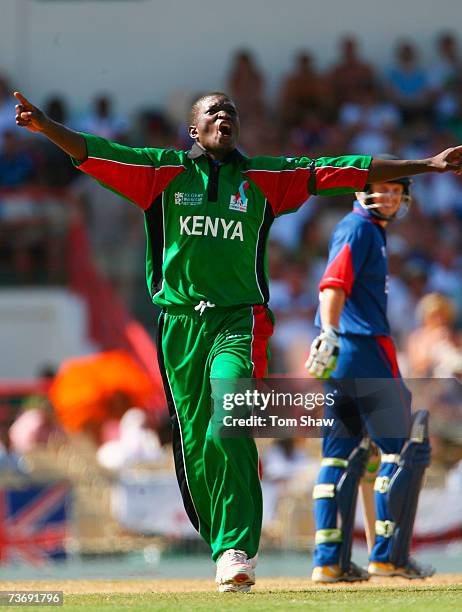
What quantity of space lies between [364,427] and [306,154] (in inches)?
405

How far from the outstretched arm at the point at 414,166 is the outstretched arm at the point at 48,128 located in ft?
5.00

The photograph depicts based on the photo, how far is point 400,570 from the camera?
8617 millimetres

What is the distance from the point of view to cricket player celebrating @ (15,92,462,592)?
748 cm

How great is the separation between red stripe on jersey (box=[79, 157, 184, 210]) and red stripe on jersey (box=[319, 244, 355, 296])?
1.31 meters

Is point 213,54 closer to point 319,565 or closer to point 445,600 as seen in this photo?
point 319,565

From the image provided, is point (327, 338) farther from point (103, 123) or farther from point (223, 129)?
point (103, 123)

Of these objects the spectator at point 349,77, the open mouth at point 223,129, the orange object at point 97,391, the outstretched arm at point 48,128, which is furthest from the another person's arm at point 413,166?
the spectator at point 349,77

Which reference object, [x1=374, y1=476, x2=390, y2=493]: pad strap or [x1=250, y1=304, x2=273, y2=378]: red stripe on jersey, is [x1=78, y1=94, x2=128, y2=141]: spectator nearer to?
[x1=374, y1=476, x2=390, y2=493]: pad strap

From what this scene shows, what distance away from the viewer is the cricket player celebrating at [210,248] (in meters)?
7.48

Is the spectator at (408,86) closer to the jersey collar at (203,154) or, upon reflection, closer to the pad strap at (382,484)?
the pad strap at (382,484)

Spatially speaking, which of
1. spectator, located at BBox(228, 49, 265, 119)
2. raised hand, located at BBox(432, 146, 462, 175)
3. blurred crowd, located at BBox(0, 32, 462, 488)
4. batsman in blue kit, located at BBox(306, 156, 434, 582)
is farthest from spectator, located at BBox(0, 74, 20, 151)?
raised hand, located at BBox(432, 146, 462, 175)

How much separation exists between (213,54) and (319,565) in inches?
524

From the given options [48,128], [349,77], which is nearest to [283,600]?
[48,128]

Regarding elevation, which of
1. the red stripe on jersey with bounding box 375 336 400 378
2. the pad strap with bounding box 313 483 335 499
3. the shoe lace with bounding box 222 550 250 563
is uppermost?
the red stripe on jersey with bounding box 375 336 400 378
